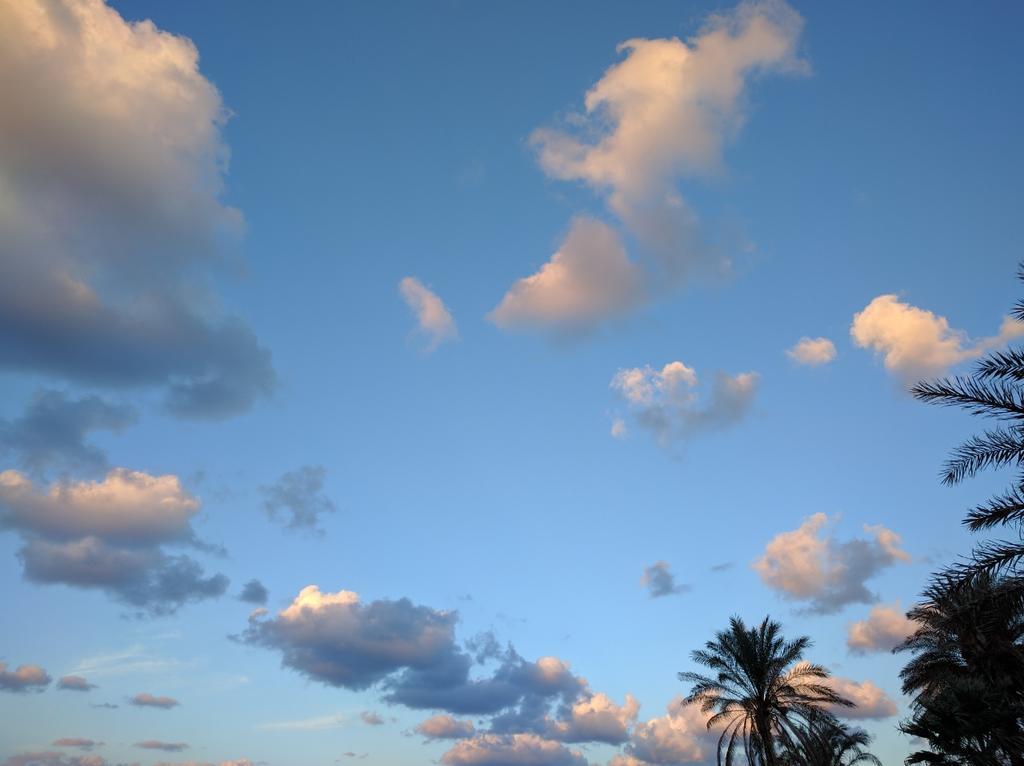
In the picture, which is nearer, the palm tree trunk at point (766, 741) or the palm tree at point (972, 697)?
the palm tree at point (972, 697)

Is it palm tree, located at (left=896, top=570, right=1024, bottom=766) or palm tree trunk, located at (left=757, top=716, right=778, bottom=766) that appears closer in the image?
palm tree, located at (left=896, top=570, right=1024, bottom=766)

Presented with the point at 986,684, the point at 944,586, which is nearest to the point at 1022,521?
the point at 944,586

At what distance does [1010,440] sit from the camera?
12.3 m

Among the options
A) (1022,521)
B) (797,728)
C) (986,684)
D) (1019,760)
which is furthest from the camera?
(797,728)

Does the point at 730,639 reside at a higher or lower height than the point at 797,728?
higher

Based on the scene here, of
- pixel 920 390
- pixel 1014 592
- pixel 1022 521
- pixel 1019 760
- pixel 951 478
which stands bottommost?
pixel 1019 760

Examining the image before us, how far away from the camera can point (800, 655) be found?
1586 inches

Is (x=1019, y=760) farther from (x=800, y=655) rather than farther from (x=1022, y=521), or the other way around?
(x=1022, y=521)

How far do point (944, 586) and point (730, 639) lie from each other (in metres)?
33.1

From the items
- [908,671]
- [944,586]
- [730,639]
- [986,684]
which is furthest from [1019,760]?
[944,586]

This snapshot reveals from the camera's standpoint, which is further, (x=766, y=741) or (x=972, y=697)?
(x=766, y=741)

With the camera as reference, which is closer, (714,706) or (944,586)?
(944,586)

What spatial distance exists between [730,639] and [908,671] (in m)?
8.72

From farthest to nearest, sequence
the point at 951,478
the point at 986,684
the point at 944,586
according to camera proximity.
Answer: the point at 986,684
the point at 951,478
the point at 944,586
